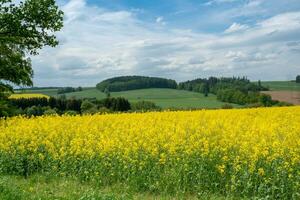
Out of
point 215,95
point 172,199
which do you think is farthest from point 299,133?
point 215,95

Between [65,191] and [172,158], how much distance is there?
8.78 ft

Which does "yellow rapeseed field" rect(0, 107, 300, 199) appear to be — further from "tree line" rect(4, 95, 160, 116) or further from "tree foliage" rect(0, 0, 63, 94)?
"tree line" rect(4, 95, 160, 116)

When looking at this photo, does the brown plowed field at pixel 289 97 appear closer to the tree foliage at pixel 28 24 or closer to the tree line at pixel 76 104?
the tree line at pixel 76 104

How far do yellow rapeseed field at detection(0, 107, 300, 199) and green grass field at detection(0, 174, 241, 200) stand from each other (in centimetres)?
26

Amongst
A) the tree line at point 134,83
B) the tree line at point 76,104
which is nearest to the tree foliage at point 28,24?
the tree line at point 76,104

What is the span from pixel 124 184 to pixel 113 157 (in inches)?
44.8

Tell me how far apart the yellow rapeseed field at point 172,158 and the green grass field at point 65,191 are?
10.2 inches

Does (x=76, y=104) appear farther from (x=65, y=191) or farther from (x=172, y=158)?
(x=65, y=191)

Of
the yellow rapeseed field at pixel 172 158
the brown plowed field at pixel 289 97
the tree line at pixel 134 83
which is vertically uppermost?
the tree line at pixel 134 83

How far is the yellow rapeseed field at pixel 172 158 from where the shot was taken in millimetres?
10320

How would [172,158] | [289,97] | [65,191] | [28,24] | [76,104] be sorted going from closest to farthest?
[65,191]
[172,158]
[28,24]
[289,97]
[76,104]

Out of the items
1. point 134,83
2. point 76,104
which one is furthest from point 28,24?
A: point 134,83

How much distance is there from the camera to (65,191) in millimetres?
10875

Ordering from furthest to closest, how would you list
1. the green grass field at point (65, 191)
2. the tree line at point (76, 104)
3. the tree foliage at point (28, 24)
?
the tree line at point (76, 104) → the tree foliage at point (28, 24) → the green grass field at point (65, 191)
